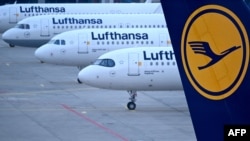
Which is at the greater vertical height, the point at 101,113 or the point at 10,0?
the point at 10,0

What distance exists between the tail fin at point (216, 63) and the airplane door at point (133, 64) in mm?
23390

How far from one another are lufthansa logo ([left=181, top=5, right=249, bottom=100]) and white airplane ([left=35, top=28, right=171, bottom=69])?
3351cm

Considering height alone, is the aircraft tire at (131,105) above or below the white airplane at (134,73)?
below

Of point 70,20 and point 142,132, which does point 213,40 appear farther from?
point 70,20

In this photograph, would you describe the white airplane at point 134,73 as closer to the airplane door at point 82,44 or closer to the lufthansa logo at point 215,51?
the airplane door at point 82,44

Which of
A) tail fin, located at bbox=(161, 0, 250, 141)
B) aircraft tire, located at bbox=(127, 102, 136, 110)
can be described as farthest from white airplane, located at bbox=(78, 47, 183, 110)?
tail fin, located at bbox=(161, 0, 250, 141)

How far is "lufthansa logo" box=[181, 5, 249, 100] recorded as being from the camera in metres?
9.95

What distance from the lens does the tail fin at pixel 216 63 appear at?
9.95 metres

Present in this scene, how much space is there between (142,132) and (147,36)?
15.0m

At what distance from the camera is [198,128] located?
10.4 metres

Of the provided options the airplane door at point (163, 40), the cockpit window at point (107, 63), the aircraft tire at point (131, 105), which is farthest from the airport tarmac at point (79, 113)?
the airplane door at point (163, 40)

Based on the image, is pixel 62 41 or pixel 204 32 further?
pixel 62 41

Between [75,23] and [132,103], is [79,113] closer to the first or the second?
[132,103]

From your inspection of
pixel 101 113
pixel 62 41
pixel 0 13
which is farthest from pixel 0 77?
pixel 0 13
